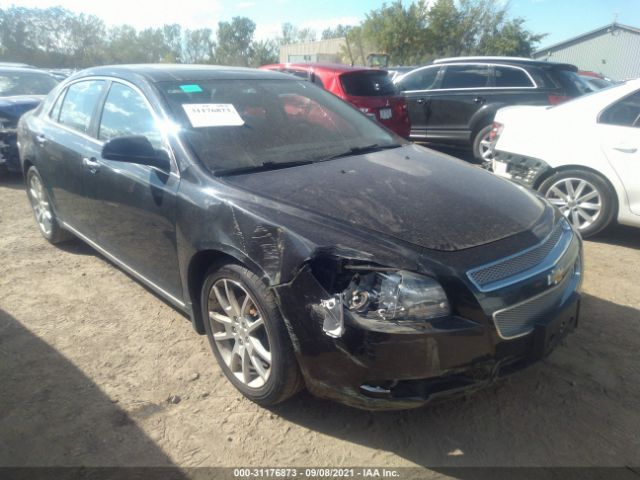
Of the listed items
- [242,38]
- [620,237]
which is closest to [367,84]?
[620,237]

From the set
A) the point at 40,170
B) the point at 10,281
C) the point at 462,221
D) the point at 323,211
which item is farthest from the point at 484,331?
the point at 40,170

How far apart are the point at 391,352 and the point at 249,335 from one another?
0.82m

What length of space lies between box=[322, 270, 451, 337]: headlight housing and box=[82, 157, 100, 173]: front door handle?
7.24ft

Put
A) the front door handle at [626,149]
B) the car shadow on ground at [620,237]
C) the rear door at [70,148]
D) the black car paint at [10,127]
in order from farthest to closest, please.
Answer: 1. the black car paint at [10,127]
2. the car shadow on ground at [620,237]
3. the front door handle at [626,149]
4. the rear door at [70,148]

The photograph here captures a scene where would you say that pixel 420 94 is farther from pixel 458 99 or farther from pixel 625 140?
pixel 625 140

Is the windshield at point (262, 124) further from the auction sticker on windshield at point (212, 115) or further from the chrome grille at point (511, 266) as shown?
the chrome grille at point (511, 266)

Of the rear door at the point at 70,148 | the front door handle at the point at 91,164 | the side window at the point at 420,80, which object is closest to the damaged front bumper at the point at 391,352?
the front door handle at the point at 91,164

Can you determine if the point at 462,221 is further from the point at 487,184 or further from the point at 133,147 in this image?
the point at 133,147

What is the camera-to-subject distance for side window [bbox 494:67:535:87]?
7800 mm

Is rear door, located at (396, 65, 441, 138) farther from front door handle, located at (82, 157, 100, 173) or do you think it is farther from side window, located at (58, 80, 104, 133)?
front door handle, located at (82, 157, 100, 173)

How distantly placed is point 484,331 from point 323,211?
0.89 meters

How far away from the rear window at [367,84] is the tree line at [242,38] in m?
12.7

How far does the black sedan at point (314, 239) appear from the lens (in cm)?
200

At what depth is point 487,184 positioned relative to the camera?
2.85 metres
